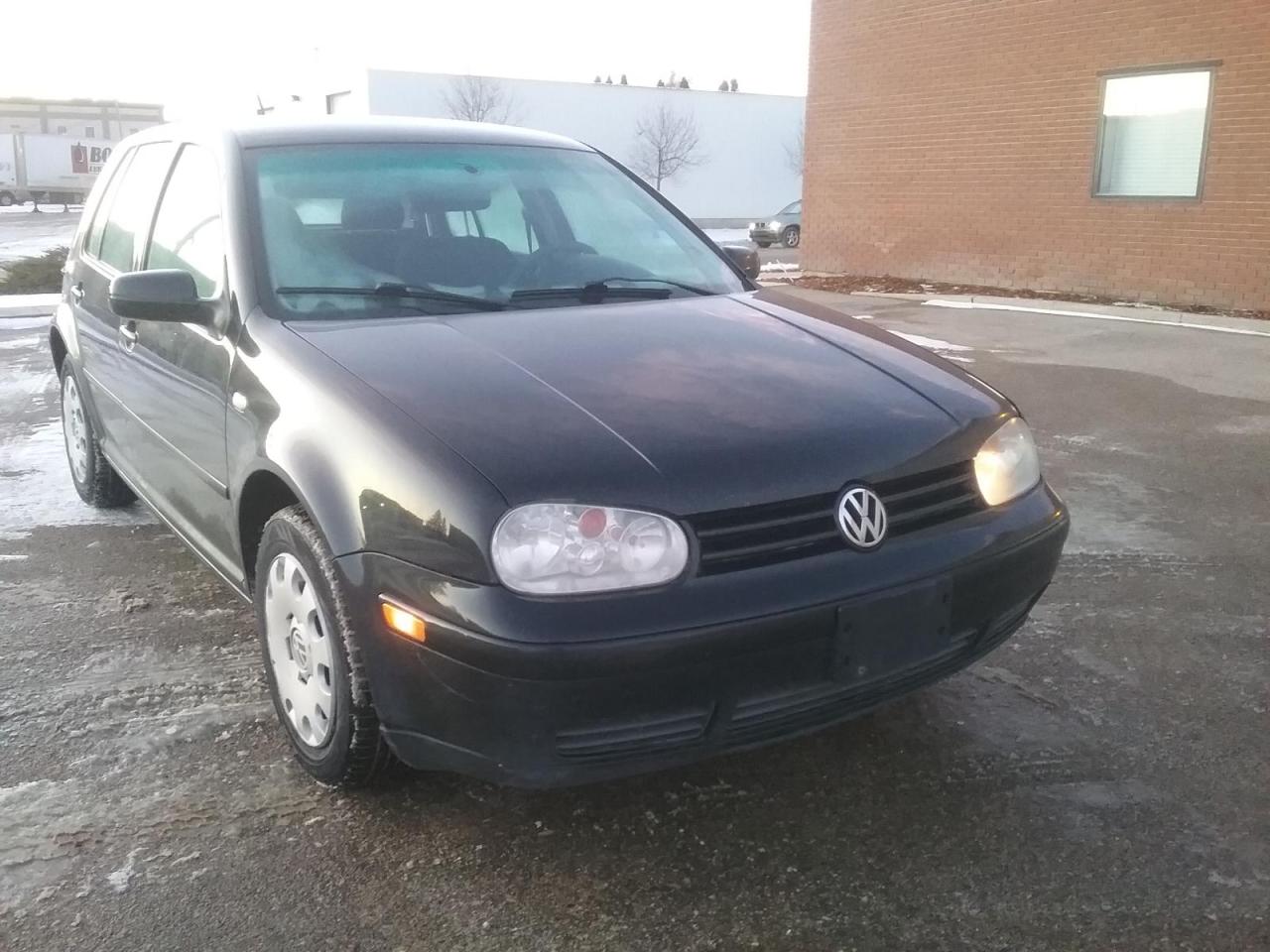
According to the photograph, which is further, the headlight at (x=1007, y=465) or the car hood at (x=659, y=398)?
the headlight at (x=1007, y=465)

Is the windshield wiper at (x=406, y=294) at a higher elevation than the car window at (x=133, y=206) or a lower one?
lower

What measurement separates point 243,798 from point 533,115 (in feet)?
128

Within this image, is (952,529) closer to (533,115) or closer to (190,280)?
(190,280)

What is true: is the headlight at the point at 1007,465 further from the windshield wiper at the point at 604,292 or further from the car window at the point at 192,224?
the car window at the point at 192,224

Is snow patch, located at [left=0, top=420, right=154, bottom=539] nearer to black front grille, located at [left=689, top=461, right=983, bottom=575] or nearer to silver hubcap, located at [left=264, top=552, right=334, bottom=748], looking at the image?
silver hubcap, located at [left=264, top=552, right=334, bottom=748]

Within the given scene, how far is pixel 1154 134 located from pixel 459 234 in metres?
12.2

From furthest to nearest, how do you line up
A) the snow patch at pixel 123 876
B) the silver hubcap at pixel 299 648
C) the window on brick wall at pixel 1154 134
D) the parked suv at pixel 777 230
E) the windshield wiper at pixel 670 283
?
the parked suv at pixel 777 230 < the window on brick wall at pixel 1154 134 < the windshield wiper at pixel 670 283 < the silver hubcap at pixel 299 648 < the snow patch at pixel 123 876

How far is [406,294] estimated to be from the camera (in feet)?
10.3

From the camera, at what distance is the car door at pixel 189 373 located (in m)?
3.07

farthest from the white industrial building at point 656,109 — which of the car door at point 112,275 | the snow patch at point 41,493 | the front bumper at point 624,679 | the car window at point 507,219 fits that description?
the front bumper at point 624,679

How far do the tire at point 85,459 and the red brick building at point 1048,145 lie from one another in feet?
38.3

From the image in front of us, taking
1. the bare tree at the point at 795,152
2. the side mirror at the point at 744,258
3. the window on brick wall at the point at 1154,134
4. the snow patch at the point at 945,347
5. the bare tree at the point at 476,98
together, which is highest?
the bare tree at the point at 476,98

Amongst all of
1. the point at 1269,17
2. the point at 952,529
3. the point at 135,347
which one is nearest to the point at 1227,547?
the point at 952,529

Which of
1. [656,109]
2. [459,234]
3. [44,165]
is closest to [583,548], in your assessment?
[459,234]
